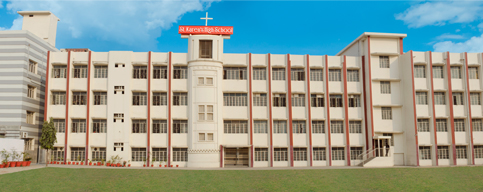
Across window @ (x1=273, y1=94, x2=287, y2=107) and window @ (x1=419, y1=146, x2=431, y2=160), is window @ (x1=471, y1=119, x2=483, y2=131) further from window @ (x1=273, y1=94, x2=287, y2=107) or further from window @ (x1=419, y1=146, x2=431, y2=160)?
window @ (x1=273, y1=94, x2=287, y2=107)

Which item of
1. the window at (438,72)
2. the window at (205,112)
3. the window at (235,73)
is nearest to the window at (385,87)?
the window at (438,72)

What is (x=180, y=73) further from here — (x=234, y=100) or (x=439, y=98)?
(x=439, y=98)

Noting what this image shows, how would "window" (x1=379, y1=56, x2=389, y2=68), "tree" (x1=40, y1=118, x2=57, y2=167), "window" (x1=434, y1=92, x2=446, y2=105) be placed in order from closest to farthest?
"tree" (x1=40, y1=118, x2=57, y2=167) → "window" (x1=434, y1=92, x2=446, y2=105) → "window" (x1=379, y1=56, x2=389, y2=68)

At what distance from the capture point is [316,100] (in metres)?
45.3

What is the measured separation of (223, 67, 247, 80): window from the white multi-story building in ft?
0.39

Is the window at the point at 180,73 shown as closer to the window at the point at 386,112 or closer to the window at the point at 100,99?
the window at the point at 100,99

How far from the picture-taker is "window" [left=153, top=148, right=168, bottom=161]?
43000 mm

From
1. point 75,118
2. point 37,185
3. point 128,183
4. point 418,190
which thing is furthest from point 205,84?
point 418,190

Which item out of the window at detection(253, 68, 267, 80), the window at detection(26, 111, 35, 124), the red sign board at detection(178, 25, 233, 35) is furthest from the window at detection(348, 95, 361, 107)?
the window at detection(26, 111, 35, 124)

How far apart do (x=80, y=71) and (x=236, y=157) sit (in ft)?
65.5

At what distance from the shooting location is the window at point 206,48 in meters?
44.2

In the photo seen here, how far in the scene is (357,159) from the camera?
4478 cm

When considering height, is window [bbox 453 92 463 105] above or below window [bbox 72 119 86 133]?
above

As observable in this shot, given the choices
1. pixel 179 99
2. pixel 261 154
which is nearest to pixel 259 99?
pixel 261 154
